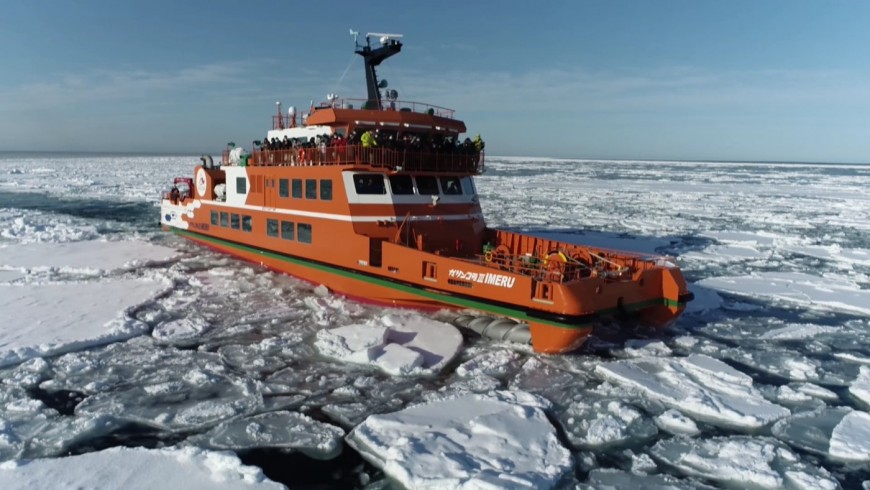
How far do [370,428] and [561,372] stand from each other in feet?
10.6

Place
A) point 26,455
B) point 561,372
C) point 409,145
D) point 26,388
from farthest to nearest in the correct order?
point 409,145, point 561,372, point 26,388, point 26,455

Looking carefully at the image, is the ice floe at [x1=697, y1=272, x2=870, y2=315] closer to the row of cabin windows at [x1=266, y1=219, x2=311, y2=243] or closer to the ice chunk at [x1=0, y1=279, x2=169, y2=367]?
the row of cabin windows at [x1=266, y1=219, x2=311, y2=243]

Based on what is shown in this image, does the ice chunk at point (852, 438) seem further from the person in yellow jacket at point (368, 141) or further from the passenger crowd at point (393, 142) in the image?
the person in yellow jacket at point (368, 141)

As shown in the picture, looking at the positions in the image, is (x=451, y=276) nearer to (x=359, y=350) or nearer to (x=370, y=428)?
(x=359, y=350)

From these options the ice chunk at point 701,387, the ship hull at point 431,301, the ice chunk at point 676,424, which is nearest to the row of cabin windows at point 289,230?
the ship hull at point 431,301

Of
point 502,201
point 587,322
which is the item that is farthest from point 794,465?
point 502,201

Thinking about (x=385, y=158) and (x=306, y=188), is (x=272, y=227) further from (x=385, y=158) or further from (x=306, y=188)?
(x=385, y=158)

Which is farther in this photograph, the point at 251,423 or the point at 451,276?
the point at 451,276

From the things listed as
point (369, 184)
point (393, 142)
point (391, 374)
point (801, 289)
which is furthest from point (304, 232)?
point (801, 289)

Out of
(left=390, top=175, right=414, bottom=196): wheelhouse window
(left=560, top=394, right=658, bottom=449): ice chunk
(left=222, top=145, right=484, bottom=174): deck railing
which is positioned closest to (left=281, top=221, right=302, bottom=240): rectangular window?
(left=222, top=145, right=484, bottom=174): deck railing

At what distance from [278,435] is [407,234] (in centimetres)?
566

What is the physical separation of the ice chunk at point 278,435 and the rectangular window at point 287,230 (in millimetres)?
6939

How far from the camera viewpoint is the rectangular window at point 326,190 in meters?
11.9

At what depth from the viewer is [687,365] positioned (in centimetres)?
865
